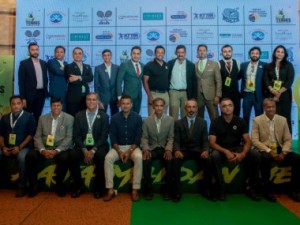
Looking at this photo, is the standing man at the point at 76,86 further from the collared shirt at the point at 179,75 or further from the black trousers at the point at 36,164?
the collared shirt at the point at 179,75

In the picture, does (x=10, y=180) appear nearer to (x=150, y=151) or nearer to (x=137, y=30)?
(x=150, y=151)

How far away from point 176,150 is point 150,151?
0.33m

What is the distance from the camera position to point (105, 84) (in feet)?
15.6

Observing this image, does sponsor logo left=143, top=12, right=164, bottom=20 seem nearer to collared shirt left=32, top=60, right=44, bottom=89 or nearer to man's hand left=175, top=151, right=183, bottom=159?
collared shirt left=32, top=60, right=44, bottom=89

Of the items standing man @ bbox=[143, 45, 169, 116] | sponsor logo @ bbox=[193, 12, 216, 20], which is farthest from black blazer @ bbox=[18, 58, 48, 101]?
sponsor logo @ bbox=[193, 12, 216, 20]

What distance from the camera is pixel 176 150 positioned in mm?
3701

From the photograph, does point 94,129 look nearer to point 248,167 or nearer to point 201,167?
point 201,167

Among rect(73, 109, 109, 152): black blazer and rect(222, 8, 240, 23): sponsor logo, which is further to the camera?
rect(222, 8, 240, 23): sponsor logo

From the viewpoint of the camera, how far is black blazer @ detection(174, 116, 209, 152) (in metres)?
3.78

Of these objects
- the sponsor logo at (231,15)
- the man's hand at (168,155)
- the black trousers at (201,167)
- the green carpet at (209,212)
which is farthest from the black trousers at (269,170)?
the sponsor logo at (231,15)

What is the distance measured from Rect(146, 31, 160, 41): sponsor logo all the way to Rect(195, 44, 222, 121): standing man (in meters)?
1.47

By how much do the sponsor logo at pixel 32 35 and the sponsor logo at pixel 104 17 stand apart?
1217 millimetres

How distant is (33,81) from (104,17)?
2.11 meters

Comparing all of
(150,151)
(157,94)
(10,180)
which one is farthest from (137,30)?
(10,180)
